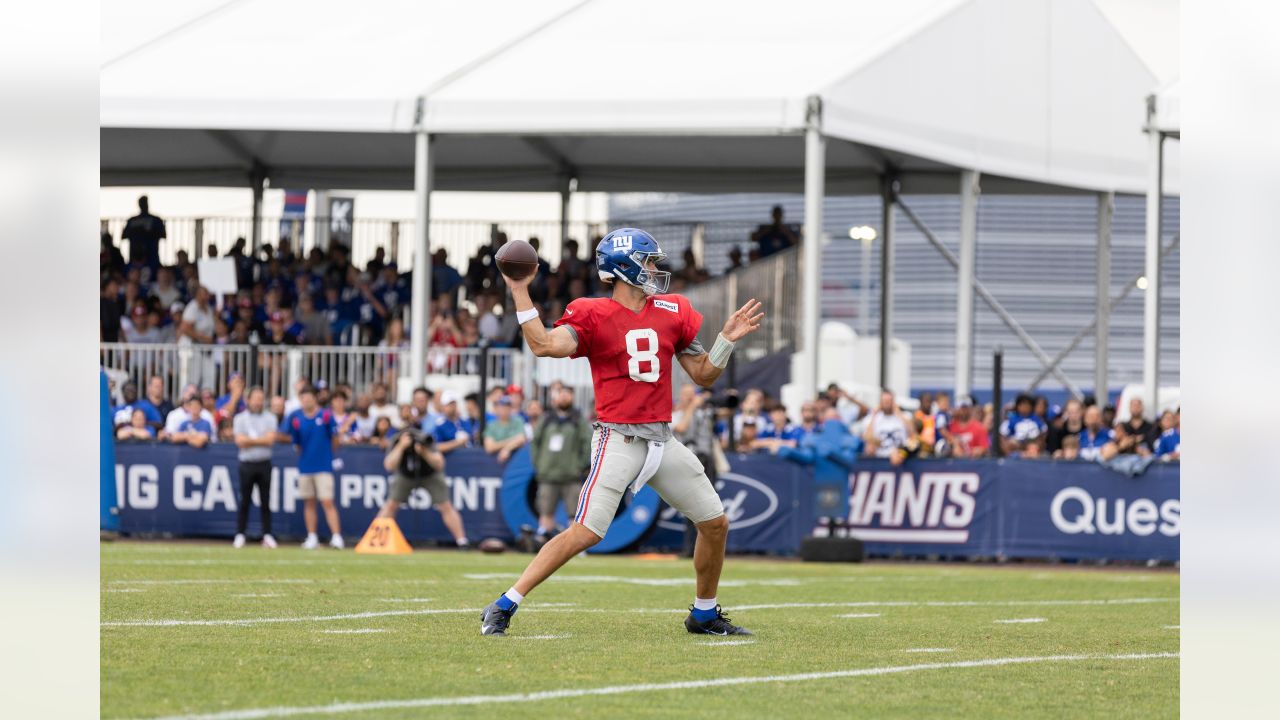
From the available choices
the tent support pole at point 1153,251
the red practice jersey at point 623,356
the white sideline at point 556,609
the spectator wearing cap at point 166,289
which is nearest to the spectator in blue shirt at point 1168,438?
the tent support pole at point 1153,251

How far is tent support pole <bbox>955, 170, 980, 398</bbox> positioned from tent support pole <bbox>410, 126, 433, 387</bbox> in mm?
8066

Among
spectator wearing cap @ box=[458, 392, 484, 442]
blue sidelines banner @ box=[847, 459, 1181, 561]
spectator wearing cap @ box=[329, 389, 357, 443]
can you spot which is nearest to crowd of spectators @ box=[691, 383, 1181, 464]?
blue sidelines banner @ box=[847, 459, 1181, 561]

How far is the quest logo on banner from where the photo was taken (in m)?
20.2

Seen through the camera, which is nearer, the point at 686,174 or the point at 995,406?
the point at 995,406

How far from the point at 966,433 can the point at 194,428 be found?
9.38 metres

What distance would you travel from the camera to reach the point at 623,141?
29078mm

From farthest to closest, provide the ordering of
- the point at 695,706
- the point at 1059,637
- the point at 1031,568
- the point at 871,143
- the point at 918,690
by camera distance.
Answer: the point at 871,143, the point at 1031,568, the point at 1059,637, the point at 918,690, the point at 695,706

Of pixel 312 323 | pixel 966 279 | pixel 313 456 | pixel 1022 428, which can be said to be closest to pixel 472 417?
pixel 313 456

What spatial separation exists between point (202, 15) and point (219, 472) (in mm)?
7464

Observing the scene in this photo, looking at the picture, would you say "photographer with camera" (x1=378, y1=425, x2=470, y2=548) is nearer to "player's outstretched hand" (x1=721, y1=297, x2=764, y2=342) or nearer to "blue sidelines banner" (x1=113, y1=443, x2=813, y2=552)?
"blue sidelines banner" (x1=113, y1=443, x2=813, y2=552)

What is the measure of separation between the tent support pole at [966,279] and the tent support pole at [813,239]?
463 cm

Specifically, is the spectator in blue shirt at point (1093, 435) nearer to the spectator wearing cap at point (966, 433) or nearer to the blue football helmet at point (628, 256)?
the spectator wearing cap at point (966, 433)
